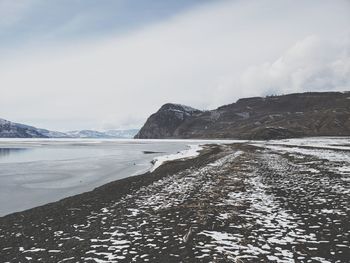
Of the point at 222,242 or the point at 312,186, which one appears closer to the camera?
the point at 222,242

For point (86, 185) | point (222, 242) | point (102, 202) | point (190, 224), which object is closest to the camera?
point (222, 242)

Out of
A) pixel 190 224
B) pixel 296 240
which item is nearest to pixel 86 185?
pixel 190 224

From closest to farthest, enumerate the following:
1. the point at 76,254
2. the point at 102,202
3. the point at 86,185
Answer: the point at 76,254 → the point at 102,202 → the point at 86,185

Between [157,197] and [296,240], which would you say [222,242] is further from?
[157,197]

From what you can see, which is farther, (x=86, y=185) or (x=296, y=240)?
(x=86, y=185)

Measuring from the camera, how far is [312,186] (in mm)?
25281

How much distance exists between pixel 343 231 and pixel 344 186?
12.0 meters

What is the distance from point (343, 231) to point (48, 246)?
40.8ft

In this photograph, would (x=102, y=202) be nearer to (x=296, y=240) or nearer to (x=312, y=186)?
(x=296, y=240)

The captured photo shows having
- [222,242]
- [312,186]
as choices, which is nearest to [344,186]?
[312,186]

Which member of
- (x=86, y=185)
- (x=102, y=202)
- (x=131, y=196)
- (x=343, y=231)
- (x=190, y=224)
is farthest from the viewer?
(x=86, y=185)

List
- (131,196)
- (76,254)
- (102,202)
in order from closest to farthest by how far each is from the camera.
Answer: (76,254)
(102,202)
(131,196)

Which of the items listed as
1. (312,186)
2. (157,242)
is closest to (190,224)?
(157,242)

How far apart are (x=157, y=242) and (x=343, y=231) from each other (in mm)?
7993
